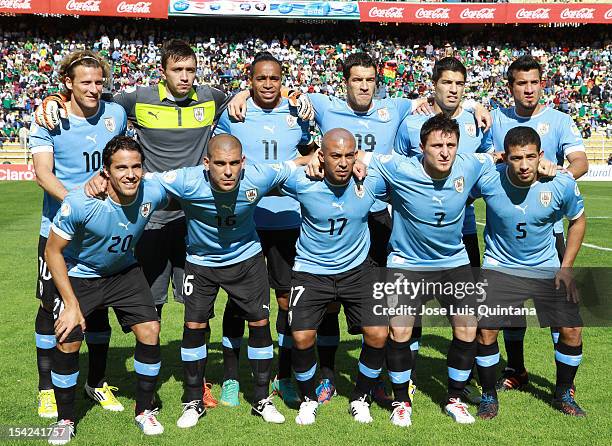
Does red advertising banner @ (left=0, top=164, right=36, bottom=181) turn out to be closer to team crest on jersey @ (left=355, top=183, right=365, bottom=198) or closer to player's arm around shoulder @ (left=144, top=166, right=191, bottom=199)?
player's arm around shoulder @ (left=144, top=166, right=191, bottom=199)

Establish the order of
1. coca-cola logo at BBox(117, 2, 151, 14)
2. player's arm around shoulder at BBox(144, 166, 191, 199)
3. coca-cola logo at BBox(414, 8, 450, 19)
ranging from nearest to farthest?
player's arm around shoulder at BBox(144, 166, 191, 199) → coca-cola logo at BBox(117, 2, 151, 14) → coca-cola logo at BBox(414, 8, 450, 19)

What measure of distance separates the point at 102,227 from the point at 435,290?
2.38m

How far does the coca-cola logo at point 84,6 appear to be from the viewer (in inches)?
1451

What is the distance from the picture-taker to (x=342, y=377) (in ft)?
20.5

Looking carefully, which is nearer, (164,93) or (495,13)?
(164,93)

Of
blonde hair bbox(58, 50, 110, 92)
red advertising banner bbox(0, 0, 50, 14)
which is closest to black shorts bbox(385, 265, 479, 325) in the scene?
blonde hair bbox(58, 50, 110, 92)

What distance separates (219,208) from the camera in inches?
203

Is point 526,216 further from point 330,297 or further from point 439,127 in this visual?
point 330,297

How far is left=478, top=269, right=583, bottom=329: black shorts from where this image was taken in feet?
17.3

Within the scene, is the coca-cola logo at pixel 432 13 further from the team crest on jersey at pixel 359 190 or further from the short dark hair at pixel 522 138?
the team crest on jersey at pixel 359 190

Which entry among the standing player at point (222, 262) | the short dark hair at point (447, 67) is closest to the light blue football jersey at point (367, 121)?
the short dark hair at point (447, 67)

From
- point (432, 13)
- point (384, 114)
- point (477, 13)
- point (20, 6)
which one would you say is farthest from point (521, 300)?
point (477, 13)

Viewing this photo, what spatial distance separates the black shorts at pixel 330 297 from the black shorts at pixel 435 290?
0.15m

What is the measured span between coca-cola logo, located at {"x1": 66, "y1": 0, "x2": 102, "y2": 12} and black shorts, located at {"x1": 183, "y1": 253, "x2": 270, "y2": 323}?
3521cm
